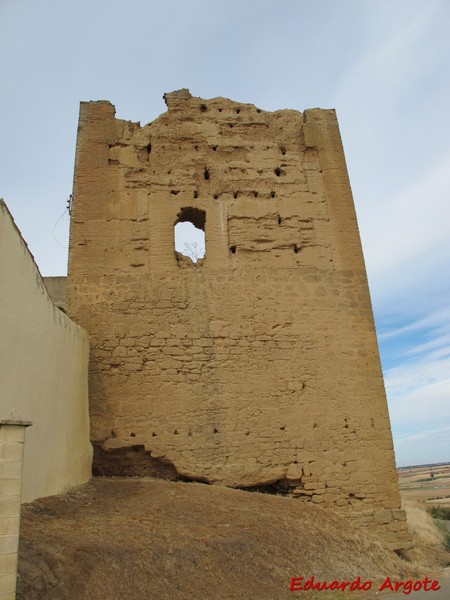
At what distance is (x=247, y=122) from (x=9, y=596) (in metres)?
8.23

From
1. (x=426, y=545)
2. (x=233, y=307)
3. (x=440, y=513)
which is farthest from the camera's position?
(x=440, y=513)

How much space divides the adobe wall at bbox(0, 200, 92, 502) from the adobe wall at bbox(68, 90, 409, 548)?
740mm

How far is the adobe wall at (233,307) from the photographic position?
7.14m

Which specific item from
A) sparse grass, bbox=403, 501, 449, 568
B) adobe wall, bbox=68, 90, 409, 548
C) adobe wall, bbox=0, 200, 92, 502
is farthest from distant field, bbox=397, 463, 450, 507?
adobe wall, bbox=0, 200, 92, 502

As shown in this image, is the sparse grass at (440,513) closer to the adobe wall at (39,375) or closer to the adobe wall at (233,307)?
the adobe wall at (233,307)

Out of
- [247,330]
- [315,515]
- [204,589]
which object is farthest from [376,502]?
[204,589]

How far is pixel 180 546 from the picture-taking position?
15.6 feet

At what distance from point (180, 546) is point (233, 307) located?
3892 mm

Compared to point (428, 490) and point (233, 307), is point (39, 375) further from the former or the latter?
point (428, 490)

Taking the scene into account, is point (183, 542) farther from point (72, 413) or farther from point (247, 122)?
point (247, 122)

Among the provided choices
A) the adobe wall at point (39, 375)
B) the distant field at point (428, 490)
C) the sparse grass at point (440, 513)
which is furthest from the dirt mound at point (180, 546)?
the distant field at point (428, 490)

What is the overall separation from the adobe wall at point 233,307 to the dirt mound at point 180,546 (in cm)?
64

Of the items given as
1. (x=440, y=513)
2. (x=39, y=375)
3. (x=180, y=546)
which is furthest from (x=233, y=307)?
(x=440, y=513)

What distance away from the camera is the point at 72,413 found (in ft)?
21.0
